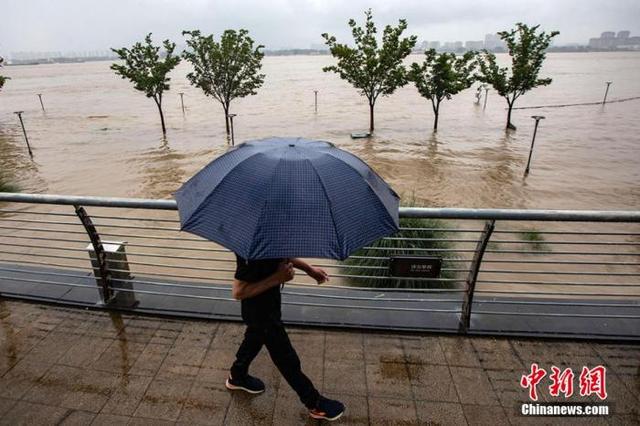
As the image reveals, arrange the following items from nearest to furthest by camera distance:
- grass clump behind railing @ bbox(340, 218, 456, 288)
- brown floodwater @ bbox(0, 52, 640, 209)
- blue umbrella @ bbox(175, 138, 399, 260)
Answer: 1. blue umbrella @ bbox(175, 138, 399, 260)
2. grass clump behind railing @ bbox(340, 218, 456, 288)
3. brown floodwater @ bbox(0, 52, 640, 209)

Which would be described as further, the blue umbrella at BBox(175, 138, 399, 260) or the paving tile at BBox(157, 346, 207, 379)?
the paving tile at BBox(157, 346, 207, 379)

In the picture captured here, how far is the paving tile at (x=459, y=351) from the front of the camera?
3443mm

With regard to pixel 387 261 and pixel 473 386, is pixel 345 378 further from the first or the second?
pixel 387 261

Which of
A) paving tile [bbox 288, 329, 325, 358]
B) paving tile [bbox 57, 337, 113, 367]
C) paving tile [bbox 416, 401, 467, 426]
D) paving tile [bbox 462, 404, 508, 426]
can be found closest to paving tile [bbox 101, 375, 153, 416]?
paving tile [bbox 57, 337, 113, 367]

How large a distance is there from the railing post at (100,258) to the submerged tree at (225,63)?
22.9 metres

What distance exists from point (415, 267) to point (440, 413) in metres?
1.14

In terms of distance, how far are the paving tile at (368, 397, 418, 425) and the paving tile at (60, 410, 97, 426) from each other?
2.03 m

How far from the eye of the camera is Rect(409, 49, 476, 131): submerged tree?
2634 centimetres

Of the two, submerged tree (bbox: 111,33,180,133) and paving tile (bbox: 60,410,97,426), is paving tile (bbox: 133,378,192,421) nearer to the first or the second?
paving tile (bbox: 60,410,97,426)

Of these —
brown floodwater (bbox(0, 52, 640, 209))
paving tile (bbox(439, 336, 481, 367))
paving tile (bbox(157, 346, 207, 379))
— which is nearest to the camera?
paving tile (bbox(157, 346, 207, 379))

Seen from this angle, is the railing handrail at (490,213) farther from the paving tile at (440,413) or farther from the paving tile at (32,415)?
the paving tile at (32,415)

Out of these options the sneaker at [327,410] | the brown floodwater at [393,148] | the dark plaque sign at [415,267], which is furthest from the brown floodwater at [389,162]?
the sneaker at [327,410]

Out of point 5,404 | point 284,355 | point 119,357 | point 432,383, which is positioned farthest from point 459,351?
point 5,404

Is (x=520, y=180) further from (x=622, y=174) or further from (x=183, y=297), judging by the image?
(x=183, y=297)
